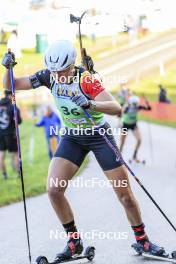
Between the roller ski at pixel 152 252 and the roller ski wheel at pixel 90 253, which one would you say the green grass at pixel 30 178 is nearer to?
the roller ski wheel at pixel 90 253

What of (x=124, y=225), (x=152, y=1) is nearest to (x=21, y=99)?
(x=152, y=1)

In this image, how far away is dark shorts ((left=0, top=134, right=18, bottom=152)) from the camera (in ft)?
50.6

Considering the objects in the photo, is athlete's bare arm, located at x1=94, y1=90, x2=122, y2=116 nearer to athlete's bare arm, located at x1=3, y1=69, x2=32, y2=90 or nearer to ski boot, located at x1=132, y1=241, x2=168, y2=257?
athlete's bare arm, located at x1=3, y1=69, x2=32, y2=90

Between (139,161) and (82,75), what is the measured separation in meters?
10.8

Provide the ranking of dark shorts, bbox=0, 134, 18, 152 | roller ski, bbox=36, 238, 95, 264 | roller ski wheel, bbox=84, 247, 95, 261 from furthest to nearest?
dark shorts, bbox=0, 134, 18, 152
roller ski wheel, bbox=84, 247, 95, 261
roller ski, bbox=36, 238, 95, 264

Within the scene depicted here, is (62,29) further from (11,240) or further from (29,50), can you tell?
(11,240)

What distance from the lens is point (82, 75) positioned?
698 cm

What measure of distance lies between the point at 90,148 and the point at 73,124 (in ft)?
1.04

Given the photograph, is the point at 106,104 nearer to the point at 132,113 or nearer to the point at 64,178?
the point at 64,178

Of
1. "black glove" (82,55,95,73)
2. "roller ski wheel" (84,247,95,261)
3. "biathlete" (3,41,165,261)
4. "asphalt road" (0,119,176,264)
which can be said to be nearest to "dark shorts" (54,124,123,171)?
"biathlete" (3,41,165,261)

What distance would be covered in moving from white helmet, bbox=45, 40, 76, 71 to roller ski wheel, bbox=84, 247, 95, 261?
202cm

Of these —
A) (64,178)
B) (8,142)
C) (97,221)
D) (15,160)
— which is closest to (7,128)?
(8,142)

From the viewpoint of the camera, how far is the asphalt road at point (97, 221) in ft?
26.7

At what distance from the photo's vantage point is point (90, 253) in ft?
25.1
